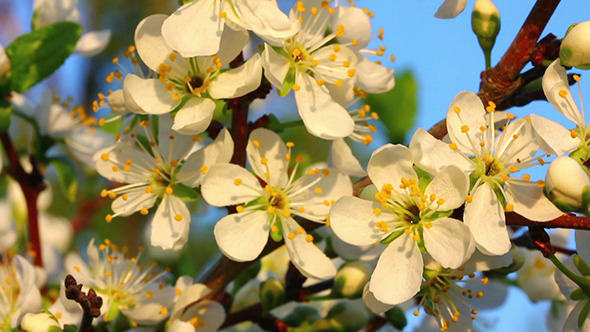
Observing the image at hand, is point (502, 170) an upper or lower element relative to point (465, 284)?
upper

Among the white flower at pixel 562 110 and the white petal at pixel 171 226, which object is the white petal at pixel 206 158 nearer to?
the white petal at pixel 171 226

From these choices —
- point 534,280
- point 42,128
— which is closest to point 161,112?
point 42,128

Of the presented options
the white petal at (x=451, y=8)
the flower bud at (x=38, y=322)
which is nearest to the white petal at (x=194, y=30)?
the white petal at (x=451, y=8)

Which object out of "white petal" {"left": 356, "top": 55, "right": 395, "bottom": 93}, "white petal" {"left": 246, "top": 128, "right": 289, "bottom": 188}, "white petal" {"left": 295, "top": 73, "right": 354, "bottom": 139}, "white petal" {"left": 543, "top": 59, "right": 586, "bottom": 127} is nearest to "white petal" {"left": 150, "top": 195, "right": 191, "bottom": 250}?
"white petal" {"left": 246, "top": 128, "right": 289, "bottom": 188}

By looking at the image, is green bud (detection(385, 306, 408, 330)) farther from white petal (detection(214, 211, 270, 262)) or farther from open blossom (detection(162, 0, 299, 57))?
open blossom (detection(162, 0, 299, 57))

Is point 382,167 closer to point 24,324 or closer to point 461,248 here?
point 461,248
